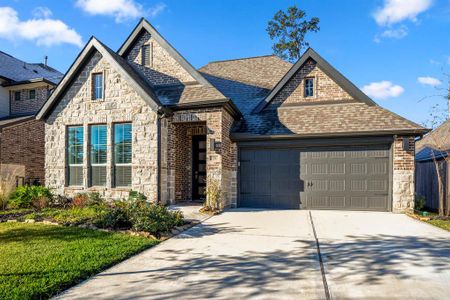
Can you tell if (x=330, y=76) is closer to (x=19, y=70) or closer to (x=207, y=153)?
(x=207, y=153)

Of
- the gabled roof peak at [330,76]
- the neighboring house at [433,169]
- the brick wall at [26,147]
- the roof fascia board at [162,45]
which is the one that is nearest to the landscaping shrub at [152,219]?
the roof fascia board at [162,45]

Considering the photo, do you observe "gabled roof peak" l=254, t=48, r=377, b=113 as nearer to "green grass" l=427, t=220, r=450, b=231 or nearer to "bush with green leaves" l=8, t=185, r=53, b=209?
"green grass" l=427, t=220, r=450, b=231

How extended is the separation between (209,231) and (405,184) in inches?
275

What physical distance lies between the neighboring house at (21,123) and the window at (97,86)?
189 inches

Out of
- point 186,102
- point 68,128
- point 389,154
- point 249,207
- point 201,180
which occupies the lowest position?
point 249,207

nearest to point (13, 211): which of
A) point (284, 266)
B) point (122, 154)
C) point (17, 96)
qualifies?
point (122, 154)

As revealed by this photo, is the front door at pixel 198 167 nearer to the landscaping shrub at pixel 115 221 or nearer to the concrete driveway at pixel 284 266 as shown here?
the concrete driveway at pixel 284 266

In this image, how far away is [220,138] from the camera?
9.80m

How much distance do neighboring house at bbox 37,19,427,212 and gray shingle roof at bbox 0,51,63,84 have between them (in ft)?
30.1

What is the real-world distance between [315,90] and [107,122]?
814cm

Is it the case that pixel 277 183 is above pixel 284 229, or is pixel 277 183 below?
above

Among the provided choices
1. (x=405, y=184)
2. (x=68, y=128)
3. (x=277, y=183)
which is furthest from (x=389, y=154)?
(x=68, y=128)

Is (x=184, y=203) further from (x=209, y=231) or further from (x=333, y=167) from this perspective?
(x=333, y=167)

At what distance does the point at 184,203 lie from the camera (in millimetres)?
10633
